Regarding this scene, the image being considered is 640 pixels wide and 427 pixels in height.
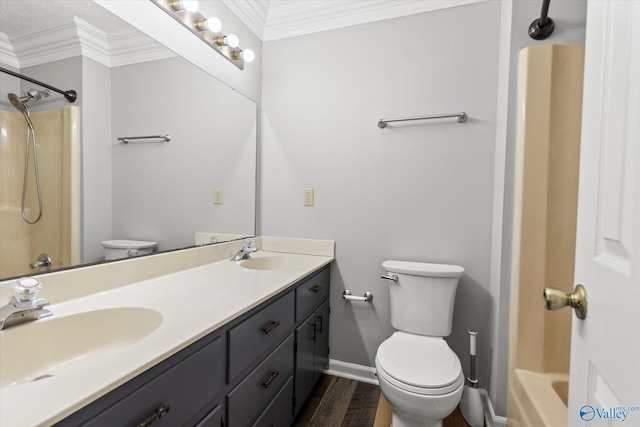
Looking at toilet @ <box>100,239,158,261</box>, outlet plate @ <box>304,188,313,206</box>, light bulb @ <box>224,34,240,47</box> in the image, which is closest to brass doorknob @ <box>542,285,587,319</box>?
toilet @ <box>100,239,158,261</box>

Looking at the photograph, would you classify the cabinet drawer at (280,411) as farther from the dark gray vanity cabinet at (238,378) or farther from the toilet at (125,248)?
the toilet at (125,248)

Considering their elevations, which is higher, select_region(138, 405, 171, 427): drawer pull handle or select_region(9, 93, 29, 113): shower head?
select_region(9, 93, 29, 113): shower head

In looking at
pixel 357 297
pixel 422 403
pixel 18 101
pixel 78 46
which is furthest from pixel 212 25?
pixel 422 403

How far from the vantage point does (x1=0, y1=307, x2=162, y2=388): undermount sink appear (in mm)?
693

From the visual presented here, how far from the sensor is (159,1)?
4.22 ft

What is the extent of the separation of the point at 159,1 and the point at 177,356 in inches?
59.4

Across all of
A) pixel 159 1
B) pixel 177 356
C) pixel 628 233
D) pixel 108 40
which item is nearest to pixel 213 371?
pixel 177 356

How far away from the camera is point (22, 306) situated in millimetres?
746

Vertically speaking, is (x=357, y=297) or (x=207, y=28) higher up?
(x=207, y=28)

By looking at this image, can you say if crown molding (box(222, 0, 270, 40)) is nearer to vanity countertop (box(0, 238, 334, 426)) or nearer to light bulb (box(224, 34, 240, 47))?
light bulb (box(224, 34, 240, 47))

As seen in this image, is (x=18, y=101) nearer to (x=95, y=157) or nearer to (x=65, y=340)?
(x=95, y=157)

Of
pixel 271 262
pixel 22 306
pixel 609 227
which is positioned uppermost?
pixel 609 227

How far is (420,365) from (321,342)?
688 mm

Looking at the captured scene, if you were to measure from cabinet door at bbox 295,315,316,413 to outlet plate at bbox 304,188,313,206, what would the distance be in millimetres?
757
